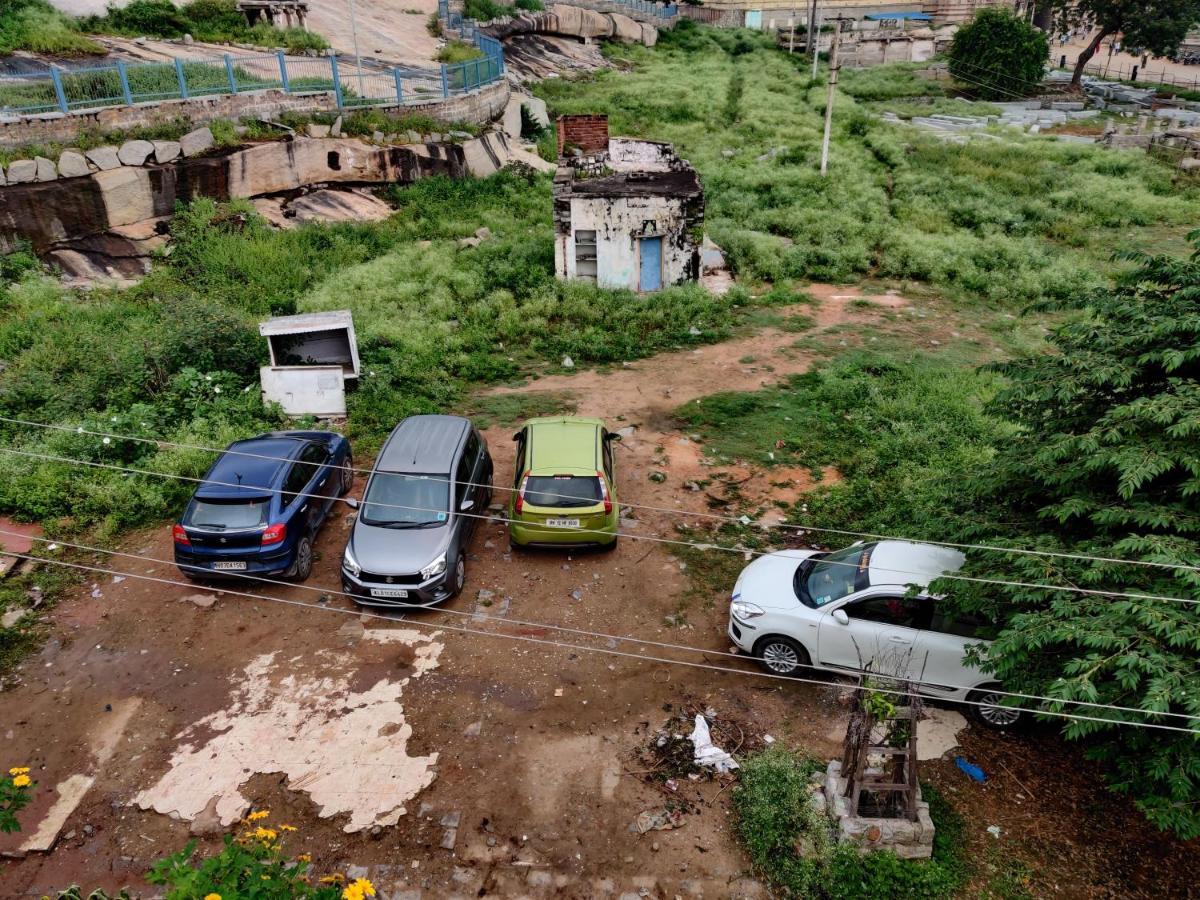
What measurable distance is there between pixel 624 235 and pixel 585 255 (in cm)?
112

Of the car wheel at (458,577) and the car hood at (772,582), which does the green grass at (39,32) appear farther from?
the car hood at (772,582)

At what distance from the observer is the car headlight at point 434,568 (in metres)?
9.20

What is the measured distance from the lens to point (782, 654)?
8508mm

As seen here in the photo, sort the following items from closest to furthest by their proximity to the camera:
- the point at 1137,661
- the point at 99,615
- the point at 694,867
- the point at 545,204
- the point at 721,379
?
1. the point at 1137,661
2. the point at 694,867
3. the point at 99,615
4. the point at 721,379
5. the point at 545,204

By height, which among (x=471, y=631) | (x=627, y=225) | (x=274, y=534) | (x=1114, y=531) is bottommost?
(x=471, y=631)

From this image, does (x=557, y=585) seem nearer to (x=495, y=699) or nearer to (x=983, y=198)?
(x=495, y=699)

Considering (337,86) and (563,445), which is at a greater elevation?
(337,86)

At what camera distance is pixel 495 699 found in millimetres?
8258

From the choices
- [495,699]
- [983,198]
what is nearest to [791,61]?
[983,198]

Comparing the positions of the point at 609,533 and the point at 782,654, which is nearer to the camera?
the point at 782,654

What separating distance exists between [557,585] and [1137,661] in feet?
21.3

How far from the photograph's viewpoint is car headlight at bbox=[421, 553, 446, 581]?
920 cm

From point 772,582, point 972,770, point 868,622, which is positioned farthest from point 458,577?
point 972,770

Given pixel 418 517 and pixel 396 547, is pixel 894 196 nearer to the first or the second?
pixel 418 517
